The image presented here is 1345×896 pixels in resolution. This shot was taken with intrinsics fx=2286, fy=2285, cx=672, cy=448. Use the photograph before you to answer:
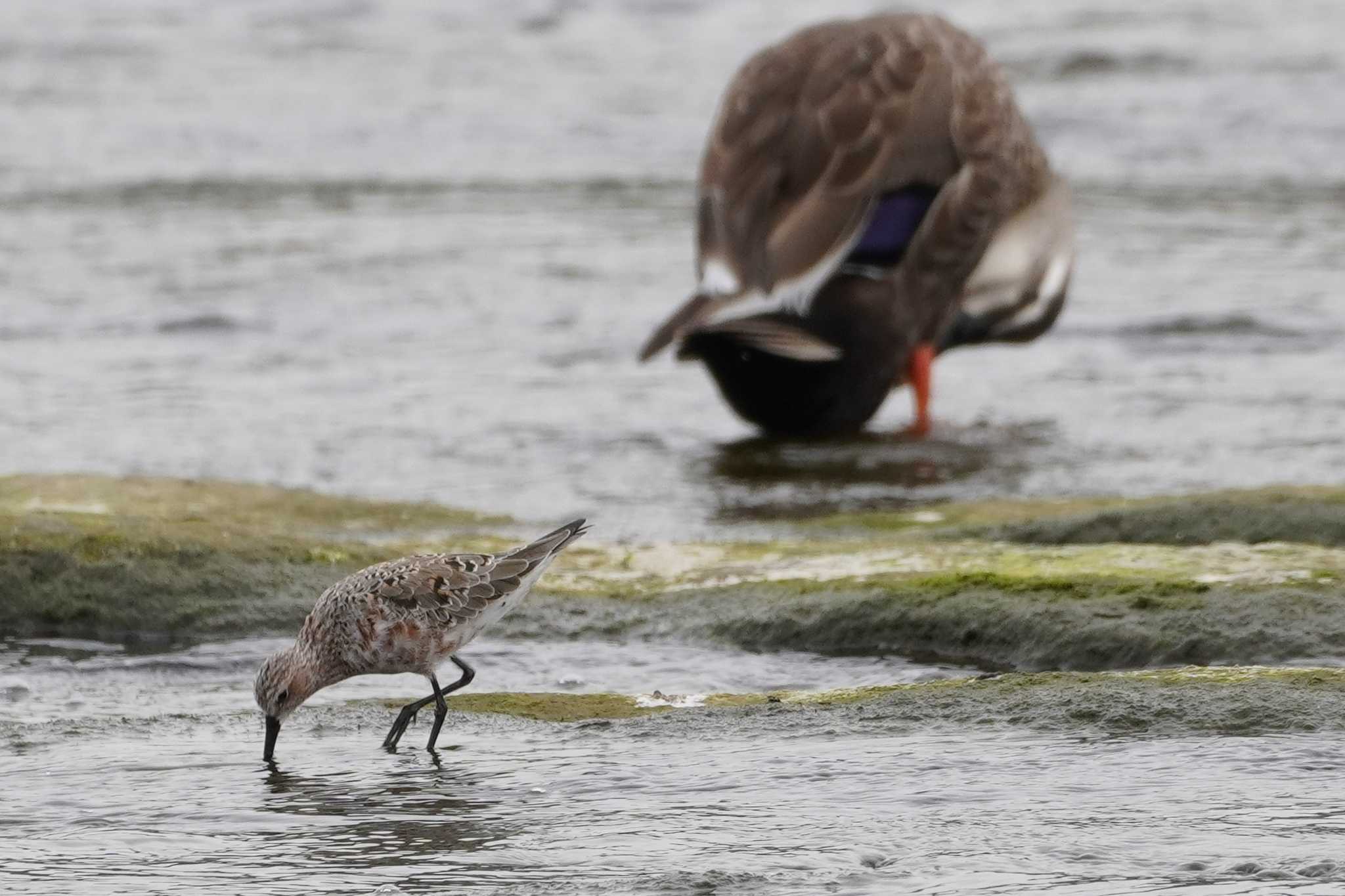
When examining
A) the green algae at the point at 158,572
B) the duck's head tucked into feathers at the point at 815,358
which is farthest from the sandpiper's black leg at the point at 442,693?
the duck's head tucked into feathers at the point at 815,358

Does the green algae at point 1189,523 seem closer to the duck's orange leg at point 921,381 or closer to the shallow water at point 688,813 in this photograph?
the shallow water at point 688,813

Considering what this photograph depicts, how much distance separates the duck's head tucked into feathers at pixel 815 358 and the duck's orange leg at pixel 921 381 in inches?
2.7

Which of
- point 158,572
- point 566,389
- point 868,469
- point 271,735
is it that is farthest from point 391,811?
point 566,389

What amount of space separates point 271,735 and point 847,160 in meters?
4.96

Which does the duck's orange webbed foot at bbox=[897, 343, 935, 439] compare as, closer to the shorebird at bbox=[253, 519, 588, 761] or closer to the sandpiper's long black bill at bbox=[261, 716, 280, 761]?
the shorebird at bbox=[253, 519, 588, 761]

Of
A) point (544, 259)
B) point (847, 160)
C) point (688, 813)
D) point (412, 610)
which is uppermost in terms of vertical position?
point (847, 160)

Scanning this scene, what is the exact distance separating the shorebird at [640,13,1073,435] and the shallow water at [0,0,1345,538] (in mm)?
350

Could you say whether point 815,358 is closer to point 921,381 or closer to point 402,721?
point 921,381

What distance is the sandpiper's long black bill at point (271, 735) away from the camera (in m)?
4.69

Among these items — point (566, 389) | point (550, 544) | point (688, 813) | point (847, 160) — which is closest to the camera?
point (688, 813)

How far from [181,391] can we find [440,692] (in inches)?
237

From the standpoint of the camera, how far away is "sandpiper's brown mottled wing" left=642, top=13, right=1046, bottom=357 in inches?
353

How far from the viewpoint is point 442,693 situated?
5062 millimetres

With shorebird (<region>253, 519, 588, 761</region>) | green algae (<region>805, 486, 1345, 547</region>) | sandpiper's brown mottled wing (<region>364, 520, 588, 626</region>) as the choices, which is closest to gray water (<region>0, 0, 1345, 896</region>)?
shorebird (<region>253, 519, 588, 761</region>)
